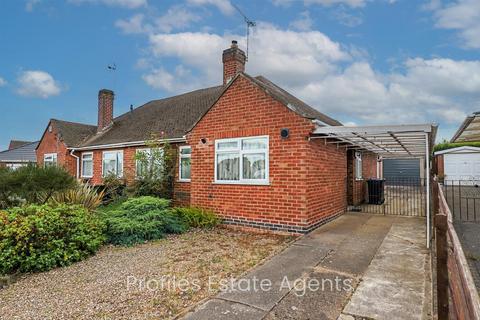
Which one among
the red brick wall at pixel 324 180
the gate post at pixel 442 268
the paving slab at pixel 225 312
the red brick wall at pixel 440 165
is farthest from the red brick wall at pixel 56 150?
the red brick wall at pixel 440 165

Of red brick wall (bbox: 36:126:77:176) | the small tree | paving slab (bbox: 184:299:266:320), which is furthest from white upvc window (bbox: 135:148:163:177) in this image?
paving slab (bbox: 184:299:266:320)

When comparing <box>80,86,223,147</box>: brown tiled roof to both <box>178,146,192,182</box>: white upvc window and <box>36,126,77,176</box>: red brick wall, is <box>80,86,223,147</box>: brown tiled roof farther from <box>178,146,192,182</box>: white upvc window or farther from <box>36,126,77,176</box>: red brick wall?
<box>36,126,77,176</box>: red brick wall

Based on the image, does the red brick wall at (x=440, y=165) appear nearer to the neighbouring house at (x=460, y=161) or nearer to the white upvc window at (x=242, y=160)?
the neighbouring house at (x=460, y=161)

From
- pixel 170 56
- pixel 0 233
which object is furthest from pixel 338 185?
pixel 170 56

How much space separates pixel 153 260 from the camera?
5.55 meters

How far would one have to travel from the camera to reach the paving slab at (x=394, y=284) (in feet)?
10.9

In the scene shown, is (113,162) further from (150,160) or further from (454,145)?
(454,145)

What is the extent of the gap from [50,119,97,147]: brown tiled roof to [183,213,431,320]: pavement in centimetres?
1623

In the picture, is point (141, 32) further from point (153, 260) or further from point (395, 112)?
point (395, 112)

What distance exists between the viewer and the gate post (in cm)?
274

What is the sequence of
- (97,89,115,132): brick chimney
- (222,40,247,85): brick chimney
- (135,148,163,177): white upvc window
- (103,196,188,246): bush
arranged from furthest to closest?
1. (97,89,115,132): brick chimney
2. (222,40,247,85): brick chimney
3. (135,148,163,177): white upvc window
4. (103,196,188,246): bush

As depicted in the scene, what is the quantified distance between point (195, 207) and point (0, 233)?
16.0ft

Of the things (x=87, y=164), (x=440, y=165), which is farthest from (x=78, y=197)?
(x=440, y=165)

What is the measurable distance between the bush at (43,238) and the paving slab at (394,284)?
216 inches
